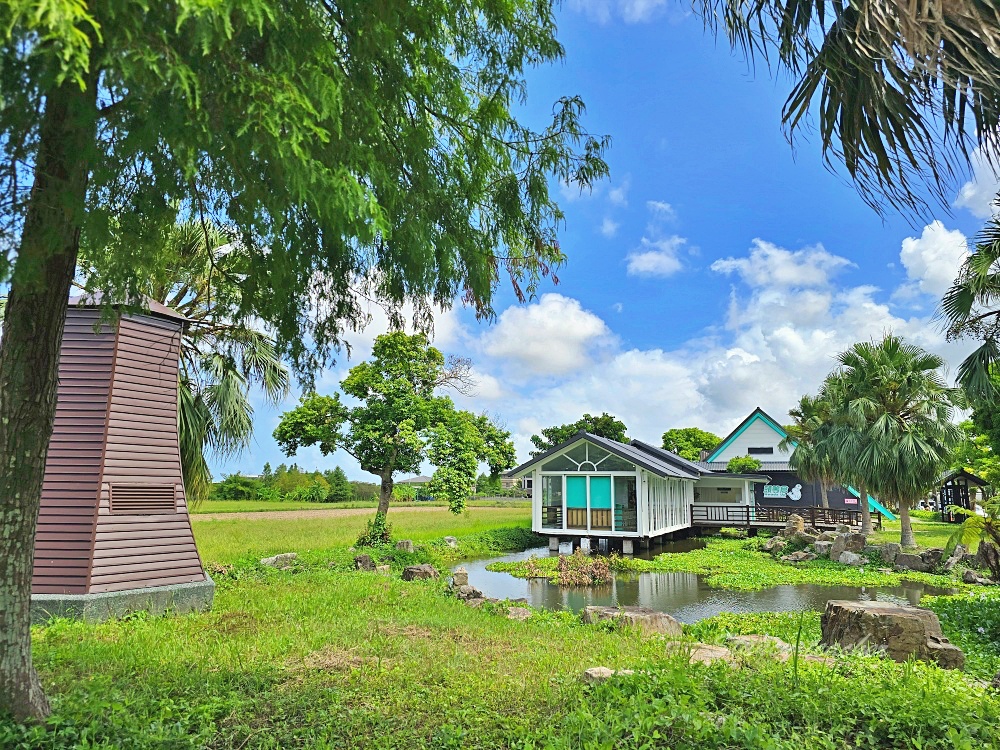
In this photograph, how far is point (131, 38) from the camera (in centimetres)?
184

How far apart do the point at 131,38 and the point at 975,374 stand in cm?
1150

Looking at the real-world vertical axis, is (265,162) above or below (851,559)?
above

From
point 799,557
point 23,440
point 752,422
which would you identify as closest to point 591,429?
point 752,422

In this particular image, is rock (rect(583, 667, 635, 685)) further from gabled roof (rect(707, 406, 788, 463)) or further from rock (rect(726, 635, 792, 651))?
gabled roof (rect(707, 406, 788, 463))

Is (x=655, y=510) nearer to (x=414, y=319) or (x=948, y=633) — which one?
(x=948, y=633)

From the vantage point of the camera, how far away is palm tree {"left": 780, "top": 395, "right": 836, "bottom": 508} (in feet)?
71.7

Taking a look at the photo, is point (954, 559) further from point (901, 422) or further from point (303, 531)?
point (303, 531)

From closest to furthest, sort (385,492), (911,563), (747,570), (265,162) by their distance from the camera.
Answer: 1. (265,162)
2. (911,563)
3. (747,570)
4. (385,492)

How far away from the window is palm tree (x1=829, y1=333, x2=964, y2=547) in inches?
253

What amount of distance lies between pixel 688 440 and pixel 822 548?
39719 mm

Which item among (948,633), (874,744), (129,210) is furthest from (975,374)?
(129,210)

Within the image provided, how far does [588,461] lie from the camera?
19.3 m

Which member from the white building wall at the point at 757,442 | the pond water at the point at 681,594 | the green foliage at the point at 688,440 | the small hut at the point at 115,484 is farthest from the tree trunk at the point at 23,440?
the green foliage at the point at 688,440

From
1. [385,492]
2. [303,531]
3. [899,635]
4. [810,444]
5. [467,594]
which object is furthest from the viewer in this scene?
[810,444]
